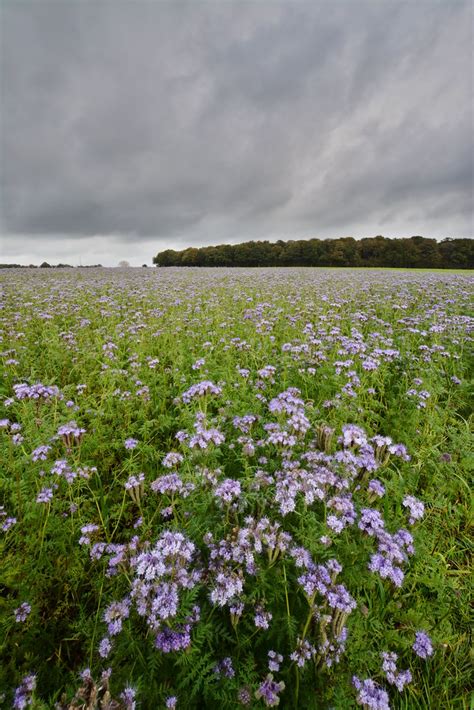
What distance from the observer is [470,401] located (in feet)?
16.2

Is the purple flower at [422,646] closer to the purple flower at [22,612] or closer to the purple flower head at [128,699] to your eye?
the purple flower head at [128,699]

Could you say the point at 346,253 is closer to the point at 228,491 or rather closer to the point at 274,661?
the point at 228,491

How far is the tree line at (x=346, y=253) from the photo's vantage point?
63.9 metres

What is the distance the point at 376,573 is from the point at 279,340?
209 inches

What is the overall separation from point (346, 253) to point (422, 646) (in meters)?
73.9

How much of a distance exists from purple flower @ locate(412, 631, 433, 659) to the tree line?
234 feet

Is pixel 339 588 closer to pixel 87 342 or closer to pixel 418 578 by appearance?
pixel 418 578

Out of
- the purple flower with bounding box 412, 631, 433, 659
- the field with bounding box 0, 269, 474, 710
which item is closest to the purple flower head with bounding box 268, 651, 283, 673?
the field with bounding box 0, 269, 474, 710

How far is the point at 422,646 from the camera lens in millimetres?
1870

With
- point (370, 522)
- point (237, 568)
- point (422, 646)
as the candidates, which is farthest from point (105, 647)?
point (422, 646)

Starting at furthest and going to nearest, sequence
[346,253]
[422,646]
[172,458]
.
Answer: [346,253] → [172,458] → [422,646]

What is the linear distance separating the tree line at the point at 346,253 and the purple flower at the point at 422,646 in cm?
7136

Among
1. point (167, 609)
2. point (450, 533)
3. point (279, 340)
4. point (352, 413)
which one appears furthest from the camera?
point (279, 340)

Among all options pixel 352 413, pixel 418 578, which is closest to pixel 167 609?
pixel 418 578
